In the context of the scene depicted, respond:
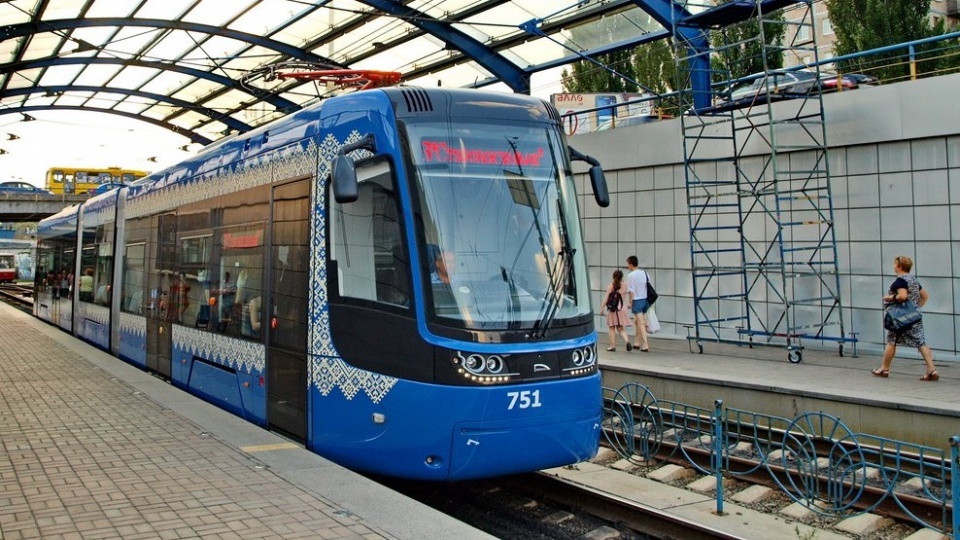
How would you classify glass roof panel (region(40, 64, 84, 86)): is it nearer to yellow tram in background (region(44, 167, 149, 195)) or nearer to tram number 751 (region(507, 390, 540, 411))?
yellow tram in background (region(44, 167, 149, 195))

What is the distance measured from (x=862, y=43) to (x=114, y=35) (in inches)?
923

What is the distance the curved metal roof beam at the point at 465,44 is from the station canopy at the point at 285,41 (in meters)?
0.03

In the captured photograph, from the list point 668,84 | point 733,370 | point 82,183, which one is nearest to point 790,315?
point 733,370

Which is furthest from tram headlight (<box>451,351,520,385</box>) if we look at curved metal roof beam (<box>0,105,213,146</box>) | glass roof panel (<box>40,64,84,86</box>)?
curved metal roof beam (<box>0,105,213,146</box>)

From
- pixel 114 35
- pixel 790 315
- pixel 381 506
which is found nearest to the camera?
pixel 381 506

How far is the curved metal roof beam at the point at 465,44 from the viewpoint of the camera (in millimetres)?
21188

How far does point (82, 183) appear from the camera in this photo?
56312mm

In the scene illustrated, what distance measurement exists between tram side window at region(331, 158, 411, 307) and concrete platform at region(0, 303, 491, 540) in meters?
1.47

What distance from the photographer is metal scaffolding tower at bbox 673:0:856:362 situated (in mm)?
14516

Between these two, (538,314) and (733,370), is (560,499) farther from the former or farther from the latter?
(733,370)

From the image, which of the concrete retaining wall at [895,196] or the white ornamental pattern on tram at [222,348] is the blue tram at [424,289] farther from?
the concrete retaining wall at [895,196]

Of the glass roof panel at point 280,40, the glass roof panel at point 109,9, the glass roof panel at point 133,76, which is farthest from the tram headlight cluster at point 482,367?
the glass roof panel at point 133,76

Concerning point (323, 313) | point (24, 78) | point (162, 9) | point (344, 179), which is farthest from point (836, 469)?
point (24, 78)

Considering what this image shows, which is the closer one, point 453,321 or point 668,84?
point 453,321
